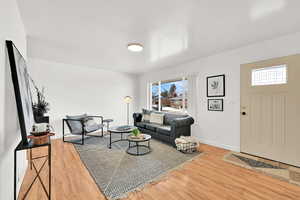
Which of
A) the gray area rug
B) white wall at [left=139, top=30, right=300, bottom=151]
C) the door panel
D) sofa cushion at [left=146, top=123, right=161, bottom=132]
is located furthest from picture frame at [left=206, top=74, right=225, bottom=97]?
sofa cushion at [left=146, top=123, right=161, bottom=132]

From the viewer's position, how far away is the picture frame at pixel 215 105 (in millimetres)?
3344

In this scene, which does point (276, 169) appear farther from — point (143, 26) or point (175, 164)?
point (143, 26)

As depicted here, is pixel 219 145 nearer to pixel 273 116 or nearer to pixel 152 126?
pixel 273 116

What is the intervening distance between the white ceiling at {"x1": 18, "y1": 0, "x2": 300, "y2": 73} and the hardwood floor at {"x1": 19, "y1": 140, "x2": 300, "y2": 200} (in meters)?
2.43

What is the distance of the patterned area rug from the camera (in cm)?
205

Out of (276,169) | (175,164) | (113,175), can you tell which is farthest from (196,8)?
(276,169)

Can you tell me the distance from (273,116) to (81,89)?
5.30 metres

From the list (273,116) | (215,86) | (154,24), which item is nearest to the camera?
(154,24)

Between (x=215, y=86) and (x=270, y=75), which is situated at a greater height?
(x=270, y=75)

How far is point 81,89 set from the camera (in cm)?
Answer: 458

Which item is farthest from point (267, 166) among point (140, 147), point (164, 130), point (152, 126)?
point (152, 126)

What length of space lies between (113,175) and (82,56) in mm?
3136

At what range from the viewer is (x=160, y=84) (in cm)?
538

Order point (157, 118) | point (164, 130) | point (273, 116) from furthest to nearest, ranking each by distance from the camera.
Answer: point (157, 118), point (164, 130), point (273, 116)
